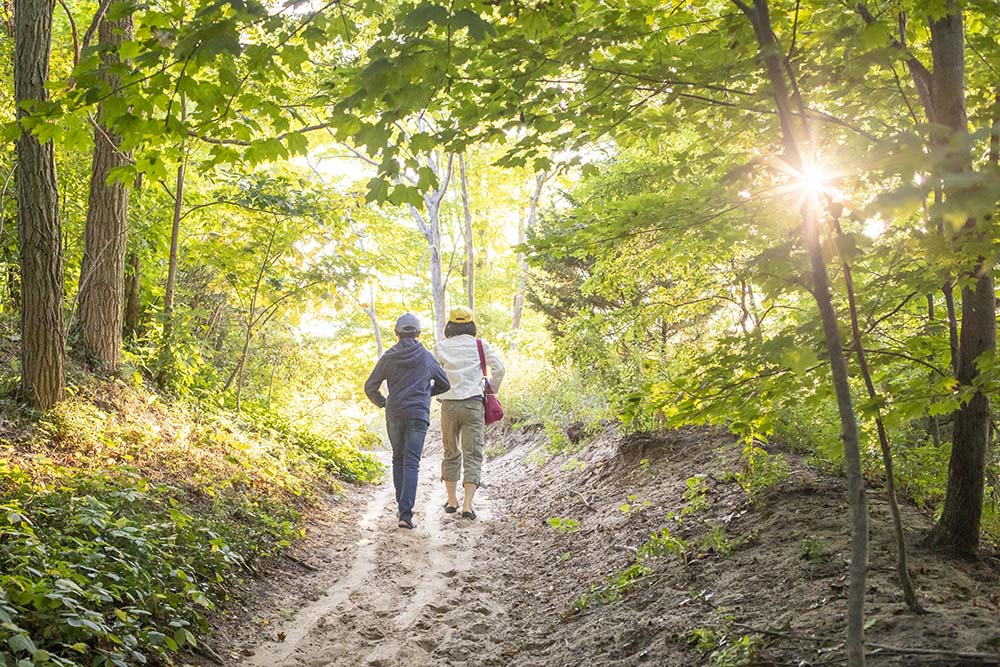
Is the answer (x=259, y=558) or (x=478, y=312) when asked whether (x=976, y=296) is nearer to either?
(x=259, y=558)

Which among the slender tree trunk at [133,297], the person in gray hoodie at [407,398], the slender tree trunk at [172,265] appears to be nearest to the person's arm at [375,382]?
the person in gray hoodie at [407,398]

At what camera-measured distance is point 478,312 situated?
84.8ft

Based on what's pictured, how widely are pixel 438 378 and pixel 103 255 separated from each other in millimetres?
3880

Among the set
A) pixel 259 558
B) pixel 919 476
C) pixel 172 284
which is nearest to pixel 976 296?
pixel 919 476

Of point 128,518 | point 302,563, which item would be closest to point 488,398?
point 302,563

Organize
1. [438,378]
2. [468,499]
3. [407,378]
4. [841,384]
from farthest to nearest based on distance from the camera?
[468,499] < [438,378] < [407,378] < [841,384]

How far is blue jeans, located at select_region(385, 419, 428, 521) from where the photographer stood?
7527 millimetres

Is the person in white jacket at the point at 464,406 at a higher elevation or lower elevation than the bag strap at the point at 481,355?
lower

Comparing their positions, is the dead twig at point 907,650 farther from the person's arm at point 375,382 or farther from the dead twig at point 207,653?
the person's arm at point 375,382

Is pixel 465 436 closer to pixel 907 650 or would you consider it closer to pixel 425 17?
pixel 907 650

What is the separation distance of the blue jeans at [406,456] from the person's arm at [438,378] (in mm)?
436

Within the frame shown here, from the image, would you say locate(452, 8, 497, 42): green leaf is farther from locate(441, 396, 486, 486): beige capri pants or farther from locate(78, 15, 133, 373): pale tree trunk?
locate(78, 15, 133, 373): pale tree trunk

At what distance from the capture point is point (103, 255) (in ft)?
24.8

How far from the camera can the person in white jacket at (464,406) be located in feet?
26.5
